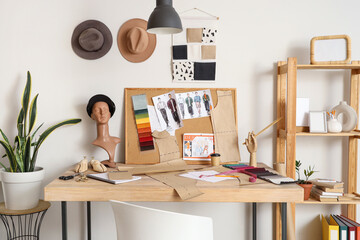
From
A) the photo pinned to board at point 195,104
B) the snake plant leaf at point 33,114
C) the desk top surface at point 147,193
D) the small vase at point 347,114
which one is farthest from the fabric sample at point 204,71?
the snake plant leaf at point 33,114

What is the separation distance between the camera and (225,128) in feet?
9.43

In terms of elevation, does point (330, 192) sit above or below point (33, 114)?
below

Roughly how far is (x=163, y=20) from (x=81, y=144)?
130 centimetres

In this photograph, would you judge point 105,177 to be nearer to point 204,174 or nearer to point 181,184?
point 181,184

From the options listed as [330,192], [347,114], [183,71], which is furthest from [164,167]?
[347,114]

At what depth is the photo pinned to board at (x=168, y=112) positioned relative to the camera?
288 cm

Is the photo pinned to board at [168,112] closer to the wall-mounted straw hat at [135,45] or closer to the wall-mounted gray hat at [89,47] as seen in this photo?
the wall-mounted straw hat at [135,45]

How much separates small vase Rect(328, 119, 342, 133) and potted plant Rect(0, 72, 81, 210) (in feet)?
6.41

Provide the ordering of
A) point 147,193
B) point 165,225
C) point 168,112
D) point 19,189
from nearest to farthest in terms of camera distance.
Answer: point 165,225 < point 147,193 < point 19,189 < point 168,112

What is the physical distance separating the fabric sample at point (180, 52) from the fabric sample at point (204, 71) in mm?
133

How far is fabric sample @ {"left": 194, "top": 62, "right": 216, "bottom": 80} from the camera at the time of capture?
2889mm

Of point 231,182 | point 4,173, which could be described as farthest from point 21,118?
point 231,182

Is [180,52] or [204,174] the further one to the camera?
[180,52]

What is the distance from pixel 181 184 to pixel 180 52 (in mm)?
1191
